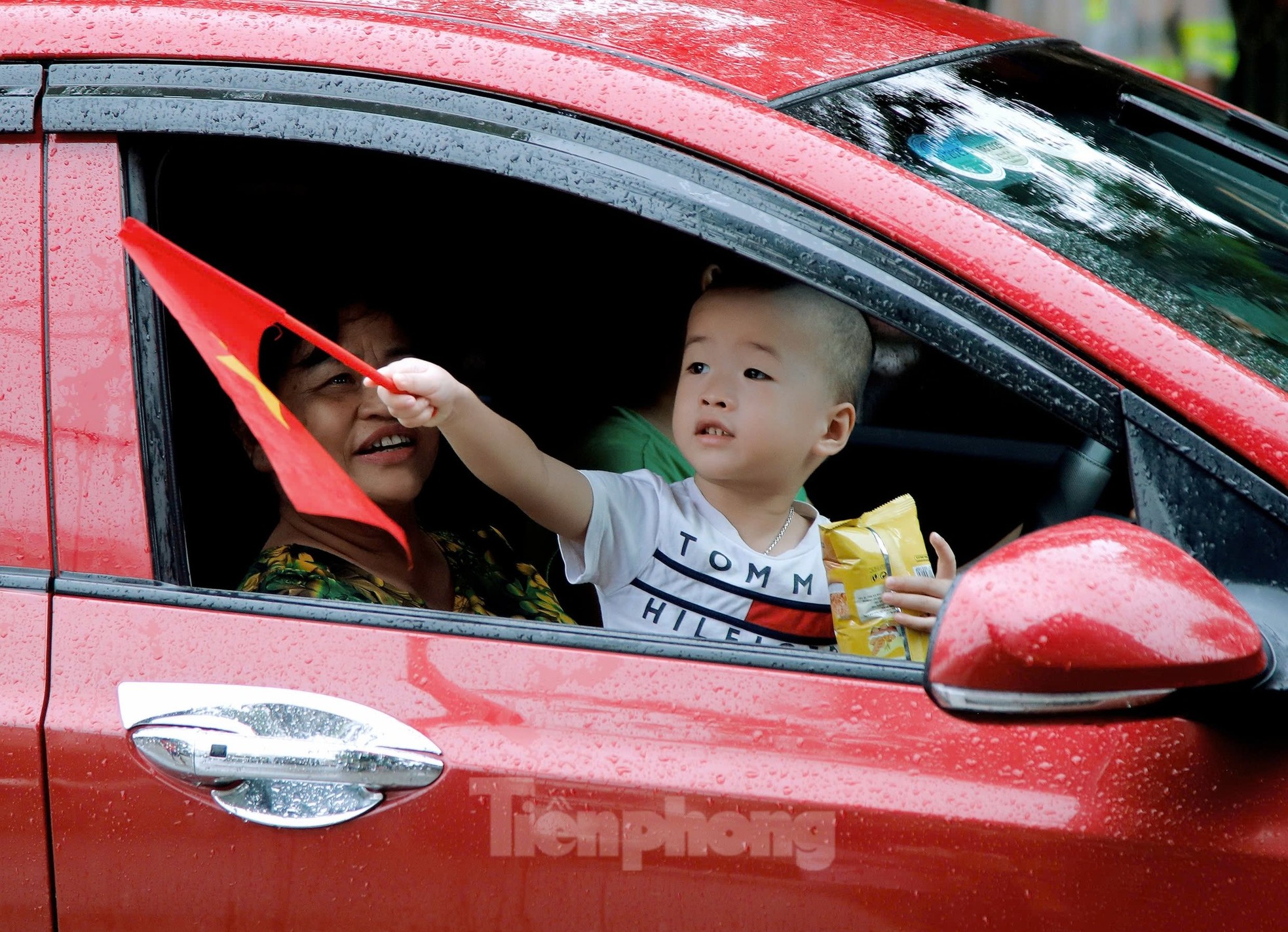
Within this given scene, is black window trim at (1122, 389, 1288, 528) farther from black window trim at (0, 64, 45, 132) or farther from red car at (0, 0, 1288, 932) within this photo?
black window trim at (0, 64, 45, 132)

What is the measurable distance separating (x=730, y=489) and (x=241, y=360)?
2.64ft

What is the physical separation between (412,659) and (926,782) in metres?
0.51

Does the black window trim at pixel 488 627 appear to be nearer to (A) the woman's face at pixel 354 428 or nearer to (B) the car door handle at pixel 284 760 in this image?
(B) the car door handle at pixel 284 760

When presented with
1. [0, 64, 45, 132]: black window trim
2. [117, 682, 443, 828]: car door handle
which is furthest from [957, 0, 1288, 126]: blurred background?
[117, 682, 443, 828]: car door handle

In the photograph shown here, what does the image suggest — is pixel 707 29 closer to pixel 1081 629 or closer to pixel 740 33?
pixel 740 33

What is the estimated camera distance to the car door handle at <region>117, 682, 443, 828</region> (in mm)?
1309

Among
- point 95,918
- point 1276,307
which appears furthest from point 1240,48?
point 95,918

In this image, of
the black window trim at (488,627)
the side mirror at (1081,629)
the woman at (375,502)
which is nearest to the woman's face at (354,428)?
the woman at (375,502)

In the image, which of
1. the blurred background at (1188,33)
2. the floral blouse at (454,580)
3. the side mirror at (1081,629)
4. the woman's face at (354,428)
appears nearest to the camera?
the side mirror at (1081,629)

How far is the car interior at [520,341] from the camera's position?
1.87 metres

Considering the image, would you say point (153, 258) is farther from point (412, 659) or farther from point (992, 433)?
point (992, 433)

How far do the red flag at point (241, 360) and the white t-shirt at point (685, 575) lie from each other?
1.81ft

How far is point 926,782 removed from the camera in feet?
4.11

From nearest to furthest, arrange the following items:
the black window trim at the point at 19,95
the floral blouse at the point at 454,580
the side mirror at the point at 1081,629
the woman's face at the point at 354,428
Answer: the side mirror at the point at 1081,629 → the black window trim at the point at 19,95 → the floral blouse at the point at 454,580 → the woman's face at the point at 354,428
